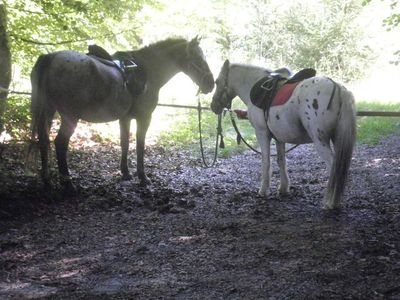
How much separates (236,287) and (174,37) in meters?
5.75

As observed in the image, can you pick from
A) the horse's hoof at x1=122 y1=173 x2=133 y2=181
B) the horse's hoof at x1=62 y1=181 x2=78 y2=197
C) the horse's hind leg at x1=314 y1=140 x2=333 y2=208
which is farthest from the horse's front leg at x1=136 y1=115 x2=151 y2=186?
the horse's hind leg at x1=314 y1=140 x2=333 y2=208

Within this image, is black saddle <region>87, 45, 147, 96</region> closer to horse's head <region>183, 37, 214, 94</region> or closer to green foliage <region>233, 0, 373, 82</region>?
horse's head <region>183, 37, 214, 94</region>

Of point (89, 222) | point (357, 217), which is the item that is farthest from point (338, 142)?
point (89, 222)

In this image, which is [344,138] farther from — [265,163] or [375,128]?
[375,128]

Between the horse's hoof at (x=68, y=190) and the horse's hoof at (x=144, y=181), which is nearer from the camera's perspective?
the horse's hoof at (x=68, y=190)

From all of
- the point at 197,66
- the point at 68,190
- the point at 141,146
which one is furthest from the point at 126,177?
the point at 197,66

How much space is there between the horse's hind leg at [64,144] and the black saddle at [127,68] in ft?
3.67

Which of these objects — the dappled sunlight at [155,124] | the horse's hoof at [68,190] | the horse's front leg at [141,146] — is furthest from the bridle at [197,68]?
the horse's hoof at [68,190]

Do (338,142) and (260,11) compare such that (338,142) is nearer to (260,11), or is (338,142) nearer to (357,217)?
(357,217)

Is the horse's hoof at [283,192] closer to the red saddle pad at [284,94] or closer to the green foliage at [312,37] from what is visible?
the red saddle pad at [284,94]

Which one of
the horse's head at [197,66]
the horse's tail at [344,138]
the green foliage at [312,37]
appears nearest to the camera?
the horse's tail at [344,138]

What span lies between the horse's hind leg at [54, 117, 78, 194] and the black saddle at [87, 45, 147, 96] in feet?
3.67

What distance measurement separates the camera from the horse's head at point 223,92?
7.42 meters

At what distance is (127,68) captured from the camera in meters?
7.10
